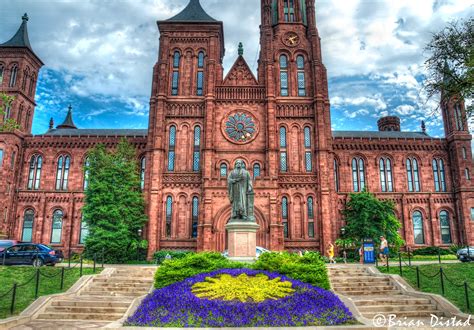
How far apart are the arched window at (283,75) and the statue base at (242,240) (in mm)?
23909

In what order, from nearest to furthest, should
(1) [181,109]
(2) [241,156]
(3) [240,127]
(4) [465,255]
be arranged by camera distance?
(4) [465,255] < (2) [241,156] < (3) [240,127] < (1) [181,109]

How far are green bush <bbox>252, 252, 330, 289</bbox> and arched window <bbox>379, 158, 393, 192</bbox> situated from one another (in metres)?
28.7

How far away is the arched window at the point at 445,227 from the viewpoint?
1575 inches

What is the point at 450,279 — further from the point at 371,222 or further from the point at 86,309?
the point at 371,222

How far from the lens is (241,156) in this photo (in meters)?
36.0

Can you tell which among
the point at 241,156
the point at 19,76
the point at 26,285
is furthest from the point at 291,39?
the point at 26,285

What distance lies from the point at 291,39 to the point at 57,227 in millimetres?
31738

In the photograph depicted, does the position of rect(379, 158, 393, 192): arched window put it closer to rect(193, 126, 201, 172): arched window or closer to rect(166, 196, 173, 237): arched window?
rect(193, 126, 201, 172): arched window

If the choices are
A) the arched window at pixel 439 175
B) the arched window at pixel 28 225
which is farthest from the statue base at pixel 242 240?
the arched window at pixel 439 175

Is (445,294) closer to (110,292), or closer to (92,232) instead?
(110,292)

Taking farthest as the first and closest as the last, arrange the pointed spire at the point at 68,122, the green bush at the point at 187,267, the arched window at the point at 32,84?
the pointed spire at the point at 68,122, the arched window at the point at 32,84, the green bush at the point at 187,267

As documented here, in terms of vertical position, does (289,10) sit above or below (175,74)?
above

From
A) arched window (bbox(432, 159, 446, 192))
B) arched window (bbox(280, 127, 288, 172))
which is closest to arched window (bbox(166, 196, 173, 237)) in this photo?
arched window (bbox(280, 127, 288, 172))

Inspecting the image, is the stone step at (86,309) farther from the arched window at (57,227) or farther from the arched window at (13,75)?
the arched window at (13,75)
